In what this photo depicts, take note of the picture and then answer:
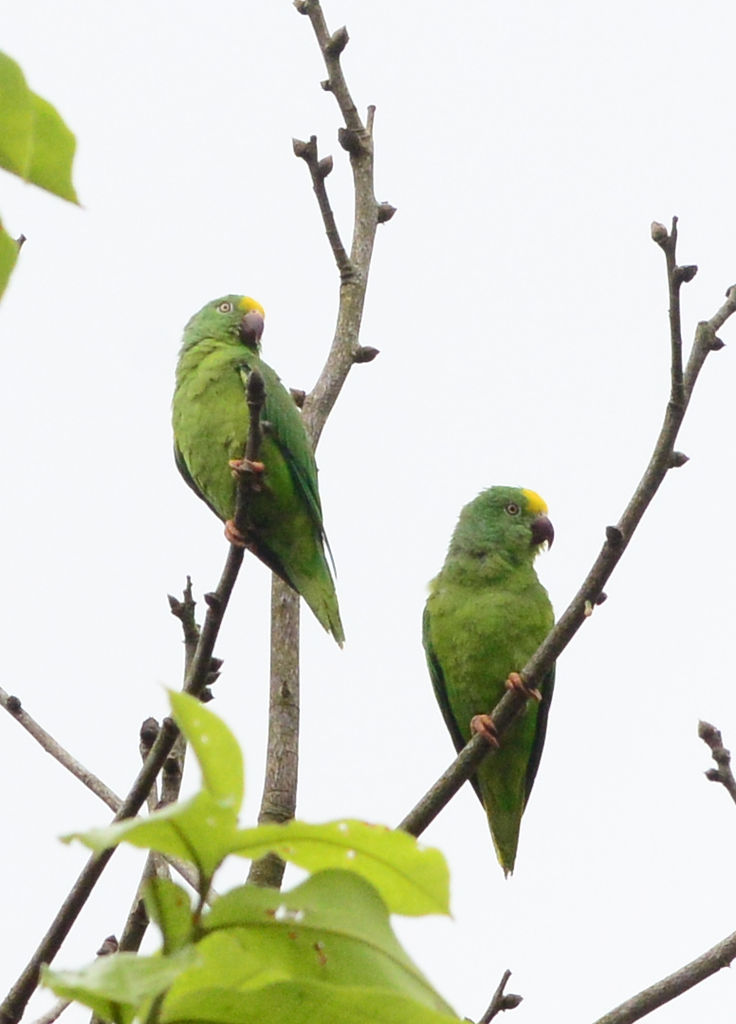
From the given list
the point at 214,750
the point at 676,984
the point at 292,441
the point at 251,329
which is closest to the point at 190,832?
the point at 214,750

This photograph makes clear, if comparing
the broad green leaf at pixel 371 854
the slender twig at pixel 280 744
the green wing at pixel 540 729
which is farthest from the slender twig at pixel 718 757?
the green wing at pixel 540 729

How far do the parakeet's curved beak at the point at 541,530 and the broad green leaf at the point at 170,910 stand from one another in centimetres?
534

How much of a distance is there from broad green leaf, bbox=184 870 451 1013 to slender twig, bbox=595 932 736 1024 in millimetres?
1820

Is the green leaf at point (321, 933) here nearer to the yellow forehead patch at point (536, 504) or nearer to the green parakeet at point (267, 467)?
the green parakeet at point (267, 467)

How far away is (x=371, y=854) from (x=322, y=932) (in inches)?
2.9

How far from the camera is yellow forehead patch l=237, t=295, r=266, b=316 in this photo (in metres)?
6.49

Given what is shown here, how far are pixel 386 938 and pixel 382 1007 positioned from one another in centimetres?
7

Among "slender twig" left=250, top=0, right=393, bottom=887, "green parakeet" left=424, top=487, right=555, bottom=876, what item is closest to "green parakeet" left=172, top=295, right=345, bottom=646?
"slender twig" left=250, top=0, right=393, bottom=887

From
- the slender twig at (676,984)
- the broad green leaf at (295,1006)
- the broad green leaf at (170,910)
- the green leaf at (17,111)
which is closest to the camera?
the green leaf at (17,111)

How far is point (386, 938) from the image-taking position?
1.06m

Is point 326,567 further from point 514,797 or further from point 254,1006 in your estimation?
point 254,1006

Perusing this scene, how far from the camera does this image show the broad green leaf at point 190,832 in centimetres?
94

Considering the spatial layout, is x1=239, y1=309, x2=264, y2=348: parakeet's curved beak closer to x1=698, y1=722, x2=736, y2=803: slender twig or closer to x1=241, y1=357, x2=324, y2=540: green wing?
x1=241, y1=357, x2=324, y2=540: green wing

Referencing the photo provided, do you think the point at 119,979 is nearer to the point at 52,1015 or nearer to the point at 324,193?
the point at 52,1015
